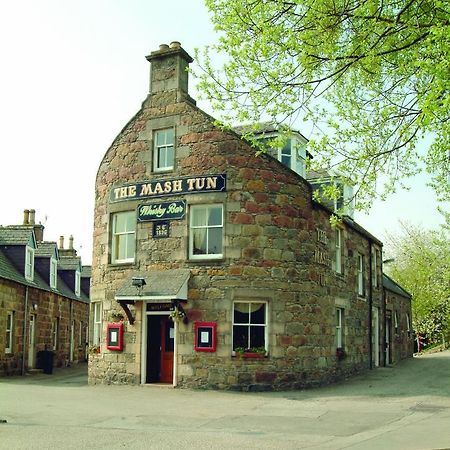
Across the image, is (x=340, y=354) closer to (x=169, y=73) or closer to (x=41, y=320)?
(x=169, y=73)

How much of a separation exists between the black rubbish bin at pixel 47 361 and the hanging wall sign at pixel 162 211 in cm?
1158

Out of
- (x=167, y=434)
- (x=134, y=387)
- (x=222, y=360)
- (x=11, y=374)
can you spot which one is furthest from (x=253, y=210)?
(x=11, y=374)

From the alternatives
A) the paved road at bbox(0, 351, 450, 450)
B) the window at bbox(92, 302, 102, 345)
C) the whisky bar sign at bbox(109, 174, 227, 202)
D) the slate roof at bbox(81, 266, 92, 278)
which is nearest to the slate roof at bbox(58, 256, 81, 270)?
the slate roof at bbox(81, 266, 92, 278)

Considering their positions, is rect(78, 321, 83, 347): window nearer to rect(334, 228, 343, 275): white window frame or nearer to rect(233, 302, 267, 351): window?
rect(334, 228, 343, 275): white window frame

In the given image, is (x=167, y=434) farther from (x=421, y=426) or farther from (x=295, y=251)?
(x=295, y=251)

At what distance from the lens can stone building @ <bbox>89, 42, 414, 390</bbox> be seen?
781 inches

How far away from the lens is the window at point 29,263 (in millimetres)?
29031

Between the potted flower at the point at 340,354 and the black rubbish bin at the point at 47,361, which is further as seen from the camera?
the black rubbish bin at the point at 47,361

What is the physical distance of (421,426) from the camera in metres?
12.3

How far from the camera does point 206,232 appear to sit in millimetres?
20594

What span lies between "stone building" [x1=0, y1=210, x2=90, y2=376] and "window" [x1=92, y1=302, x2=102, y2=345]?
4853 millimetres

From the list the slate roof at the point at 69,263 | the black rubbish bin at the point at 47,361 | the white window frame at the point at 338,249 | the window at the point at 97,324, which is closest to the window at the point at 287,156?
the white window frame at the point at 338,249

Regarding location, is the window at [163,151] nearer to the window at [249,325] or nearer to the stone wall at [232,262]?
the stone wall at [232,262]

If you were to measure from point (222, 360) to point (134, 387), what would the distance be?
9.82 feet
